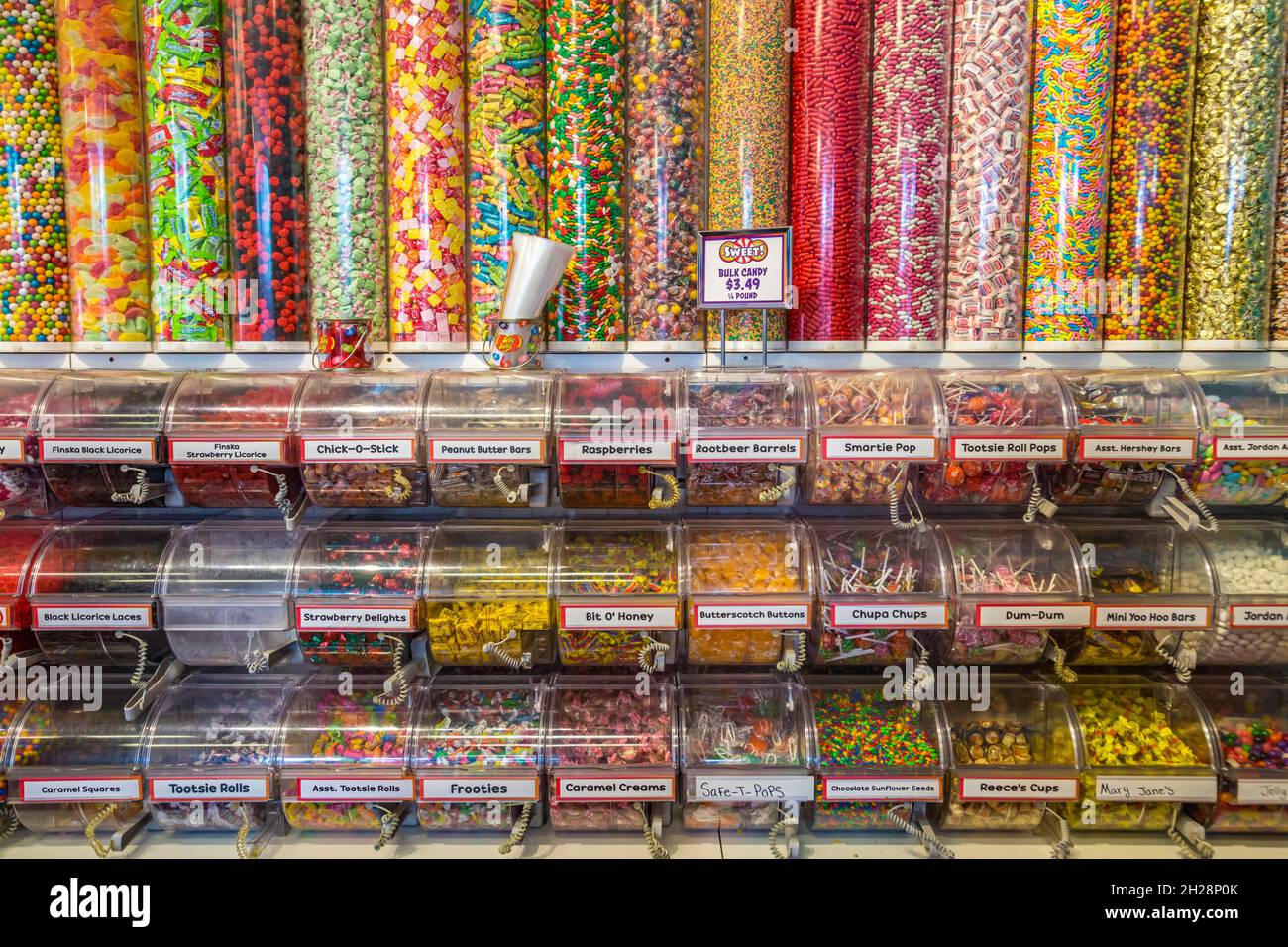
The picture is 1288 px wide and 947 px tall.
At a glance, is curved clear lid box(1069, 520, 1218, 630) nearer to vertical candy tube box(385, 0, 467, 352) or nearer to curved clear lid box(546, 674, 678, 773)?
curved clear lid box(546, 674, 678, 773)

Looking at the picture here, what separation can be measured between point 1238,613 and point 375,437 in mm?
2041

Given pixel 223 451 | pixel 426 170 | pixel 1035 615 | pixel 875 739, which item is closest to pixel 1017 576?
pixel 1035 615

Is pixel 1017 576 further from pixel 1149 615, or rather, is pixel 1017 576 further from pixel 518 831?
pixel 518 831

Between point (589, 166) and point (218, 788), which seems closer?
point (218, 788)

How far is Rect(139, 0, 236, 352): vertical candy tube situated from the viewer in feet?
6.31

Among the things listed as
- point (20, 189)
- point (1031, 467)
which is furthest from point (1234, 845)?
point (20, 189)

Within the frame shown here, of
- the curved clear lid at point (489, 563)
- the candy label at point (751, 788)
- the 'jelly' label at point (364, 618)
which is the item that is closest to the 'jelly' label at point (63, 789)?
the 'jelly' label at point (364, 618)

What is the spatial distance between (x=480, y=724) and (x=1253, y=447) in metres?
1.92

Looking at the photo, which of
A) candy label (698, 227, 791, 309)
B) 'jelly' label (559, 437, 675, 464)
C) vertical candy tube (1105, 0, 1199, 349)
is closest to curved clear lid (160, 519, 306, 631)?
'jelly' label (559, 437, 675, 464)

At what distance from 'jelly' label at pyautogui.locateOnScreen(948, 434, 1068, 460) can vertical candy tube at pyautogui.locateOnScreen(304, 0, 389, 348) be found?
145cm

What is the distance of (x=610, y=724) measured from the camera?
1.93 m

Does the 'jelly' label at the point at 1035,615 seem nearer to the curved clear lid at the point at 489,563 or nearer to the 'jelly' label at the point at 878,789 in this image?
the 'jelly' label at the point at 878,789

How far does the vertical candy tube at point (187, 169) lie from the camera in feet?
6.31

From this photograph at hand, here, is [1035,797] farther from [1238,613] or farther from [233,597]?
[233,597]
